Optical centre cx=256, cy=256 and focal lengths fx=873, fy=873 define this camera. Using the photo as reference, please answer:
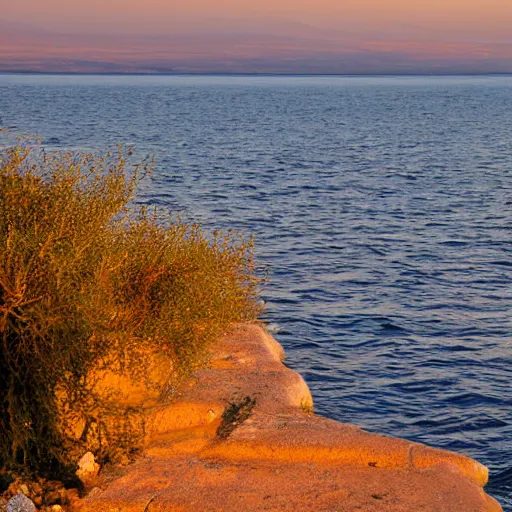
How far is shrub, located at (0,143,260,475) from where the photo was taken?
944 centimetres

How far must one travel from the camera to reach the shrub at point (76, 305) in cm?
944

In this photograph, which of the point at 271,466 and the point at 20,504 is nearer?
the point at 20,504

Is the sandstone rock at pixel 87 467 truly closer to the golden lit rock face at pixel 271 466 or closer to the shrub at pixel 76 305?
the shrub at pixel 76 305

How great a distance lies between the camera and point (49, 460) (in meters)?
9.89

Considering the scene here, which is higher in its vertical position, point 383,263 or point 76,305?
point 76,305

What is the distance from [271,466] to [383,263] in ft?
47.2

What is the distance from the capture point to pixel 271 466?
994 cm

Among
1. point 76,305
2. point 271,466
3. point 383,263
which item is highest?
point 76,305

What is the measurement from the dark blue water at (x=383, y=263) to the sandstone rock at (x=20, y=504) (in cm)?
617

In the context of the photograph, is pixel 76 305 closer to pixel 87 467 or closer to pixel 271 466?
pixel 87 467

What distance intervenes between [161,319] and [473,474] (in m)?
4.20

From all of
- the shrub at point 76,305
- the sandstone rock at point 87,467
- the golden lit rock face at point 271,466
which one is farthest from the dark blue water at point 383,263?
the sandstone rock at point 87,467

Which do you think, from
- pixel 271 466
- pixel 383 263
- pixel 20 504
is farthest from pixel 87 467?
pixel 383 263

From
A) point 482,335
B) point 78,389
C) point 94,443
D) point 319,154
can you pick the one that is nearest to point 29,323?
point 78,389
